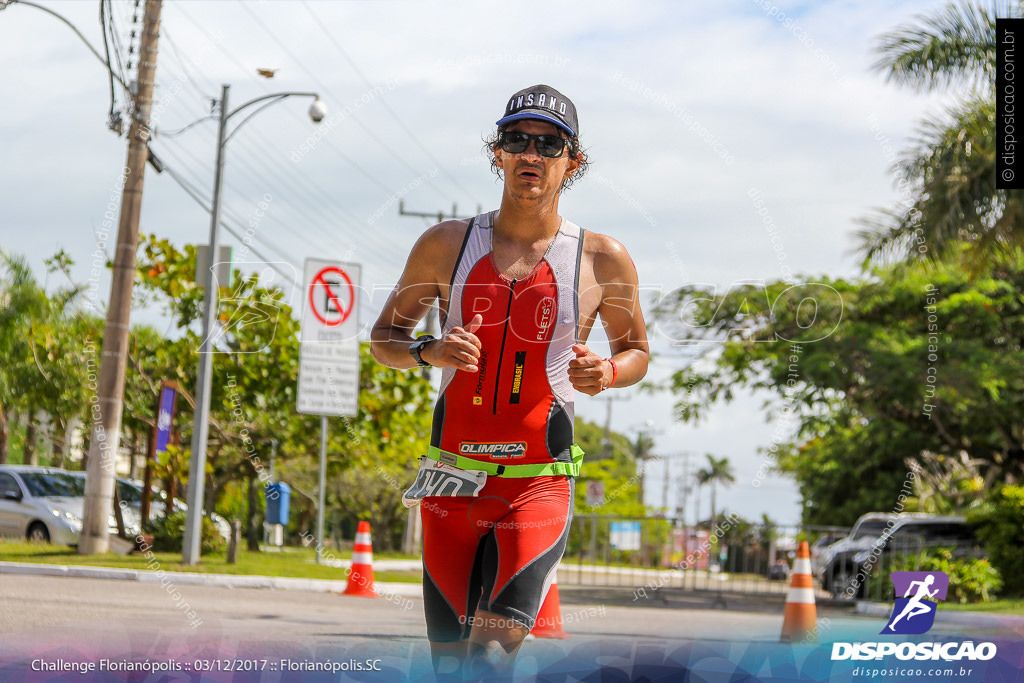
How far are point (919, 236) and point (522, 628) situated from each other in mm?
11738

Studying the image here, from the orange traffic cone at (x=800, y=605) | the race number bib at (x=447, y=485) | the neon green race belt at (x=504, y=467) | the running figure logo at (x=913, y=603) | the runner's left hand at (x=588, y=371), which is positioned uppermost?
the runner's left hand at (x=588, y=371)

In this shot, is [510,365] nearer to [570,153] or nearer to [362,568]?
[570,153]

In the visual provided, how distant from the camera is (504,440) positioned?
2943 millimetres

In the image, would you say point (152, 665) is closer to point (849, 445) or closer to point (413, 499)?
point (413, 499)

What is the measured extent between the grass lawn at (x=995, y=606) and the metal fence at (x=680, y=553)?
4864mm

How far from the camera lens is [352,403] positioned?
13953 mm

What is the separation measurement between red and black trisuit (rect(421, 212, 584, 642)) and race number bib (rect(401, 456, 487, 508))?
0.13ft

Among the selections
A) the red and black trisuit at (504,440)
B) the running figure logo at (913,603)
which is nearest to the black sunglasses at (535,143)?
the red and black trisuit at (504,440)

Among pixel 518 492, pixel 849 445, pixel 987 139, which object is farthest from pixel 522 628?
pixel 849 445

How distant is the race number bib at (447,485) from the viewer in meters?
2.87

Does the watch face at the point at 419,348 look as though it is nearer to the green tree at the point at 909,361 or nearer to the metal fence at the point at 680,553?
the green tree at the point at 909,361

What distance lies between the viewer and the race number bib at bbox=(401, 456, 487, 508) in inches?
113

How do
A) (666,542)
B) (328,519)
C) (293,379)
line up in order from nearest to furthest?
(293,379) → (666,542) → (328,519)

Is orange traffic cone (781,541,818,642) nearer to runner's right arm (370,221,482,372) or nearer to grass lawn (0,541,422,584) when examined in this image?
runner's right arm (370,221,482,372)
